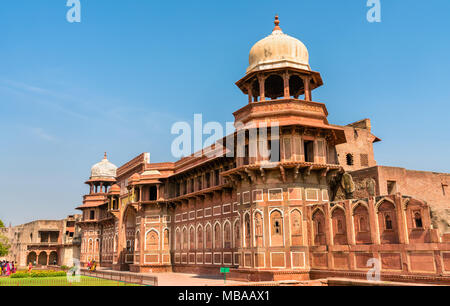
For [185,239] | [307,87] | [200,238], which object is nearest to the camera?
[307,87]

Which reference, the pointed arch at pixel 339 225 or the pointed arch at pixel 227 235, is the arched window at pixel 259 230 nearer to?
the pointed arch at pixel 339 225

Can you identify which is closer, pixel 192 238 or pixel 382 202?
pixel 382 202

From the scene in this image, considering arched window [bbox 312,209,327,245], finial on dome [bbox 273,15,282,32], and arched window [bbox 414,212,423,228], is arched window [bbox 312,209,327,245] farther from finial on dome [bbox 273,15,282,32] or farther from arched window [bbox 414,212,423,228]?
finial on dome [bbox 273,15,282,32]

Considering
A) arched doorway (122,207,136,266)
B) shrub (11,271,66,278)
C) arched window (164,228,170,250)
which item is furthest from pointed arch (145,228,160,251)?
shrub (11,271,66,278)

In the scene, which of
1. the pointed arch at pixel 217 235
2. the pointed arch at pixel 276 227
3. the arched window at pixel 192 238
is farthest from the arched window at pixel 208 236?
the pointed arch at pixel 276 227

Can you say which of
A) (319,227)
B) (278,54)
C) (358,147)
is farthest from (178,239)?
(278,54)

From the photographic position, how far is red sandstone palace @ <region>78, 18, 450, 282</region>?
58.3 ft

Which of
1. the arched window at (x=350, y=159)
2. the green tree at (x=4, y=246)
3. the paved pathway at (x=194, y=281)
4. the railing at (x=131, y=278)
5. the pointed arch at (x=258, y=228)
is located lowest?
the paved pathway at (x=194, y=281)

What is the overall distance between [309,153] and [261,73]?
538 centimetres

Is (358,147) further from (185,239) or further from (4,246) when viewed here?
(4,246)

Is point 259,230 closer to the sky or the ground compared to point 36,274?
closer to the sky

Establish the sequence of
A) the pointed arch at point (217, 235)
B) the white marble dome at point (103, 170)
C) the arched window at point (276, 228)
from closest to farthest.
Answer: the arched window at point (276, 228), the pointed arch at point (217, 235), the white marble dome at point (103, 170)

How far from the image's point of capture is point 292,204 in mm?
21797

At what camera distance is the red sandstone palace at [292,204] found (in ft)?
58.3
